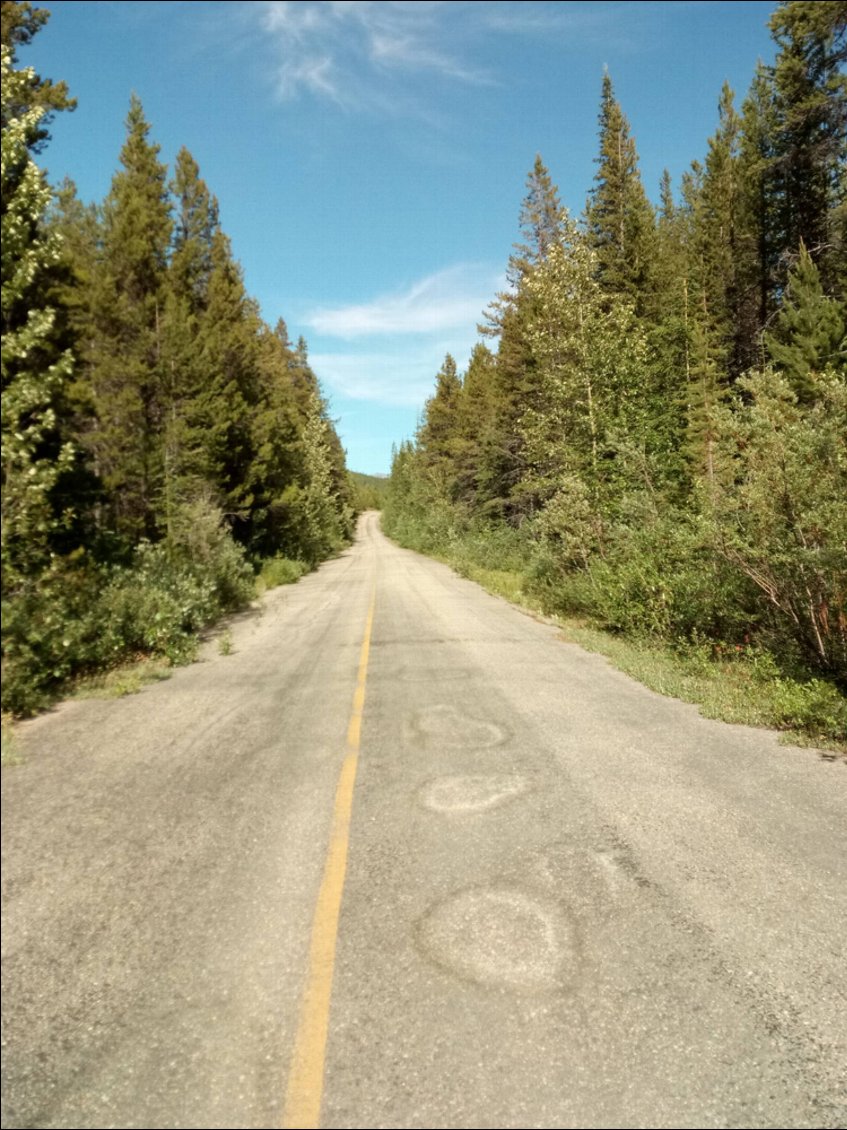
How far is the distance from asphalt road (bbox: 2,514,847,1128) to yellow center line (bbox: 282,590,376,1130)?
1 centimetres

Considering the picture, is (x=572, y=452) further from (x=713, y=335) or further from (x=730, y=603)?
(x=713, y=335)

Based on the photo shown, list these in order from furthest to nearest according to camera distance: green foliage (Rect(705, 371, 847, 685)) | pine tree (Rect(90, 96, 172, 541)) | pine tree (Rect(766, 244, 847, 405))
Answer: pine tree (Rect(766, 244, 847, 405)), pine tree (Rect(90, 96, 172, 541)), green foliage (Rect(705, 371, 847, 685))

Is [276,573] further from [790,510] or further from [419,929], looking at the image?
[419,929]

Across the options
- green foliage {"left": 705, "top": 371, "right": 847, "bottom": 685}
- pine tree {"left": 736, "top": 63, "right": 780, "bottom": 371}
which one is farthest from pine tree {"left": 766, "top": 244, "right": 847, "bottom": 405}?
green foliage {"left": 705, "top": 371, "right": 847, "bottom": 685}

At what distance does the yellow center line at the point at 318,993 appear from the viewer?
221 cm

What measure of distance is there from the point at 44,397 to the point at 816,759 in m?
7.13

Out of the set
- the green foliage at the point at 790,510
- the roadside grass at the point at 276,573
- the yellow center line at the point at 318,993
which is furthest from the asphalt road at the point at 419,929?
the roadside grass at the point at 276,573

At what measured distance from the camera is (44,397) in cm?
454

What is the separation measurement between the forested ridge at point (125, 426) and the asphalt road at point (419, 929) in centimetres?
172

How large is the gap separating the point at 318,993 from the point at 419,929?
63 cm

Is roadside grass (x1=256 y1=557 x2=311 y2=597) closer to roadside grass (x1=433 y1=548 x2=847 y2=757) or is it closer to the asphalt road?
roadside grass (x1=433 y1=548 x2=847 y2=757)

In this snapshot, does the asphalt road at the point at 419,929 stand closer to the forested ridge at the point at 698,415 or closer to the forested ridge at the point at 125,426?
the forested ridge at the point at 125,426

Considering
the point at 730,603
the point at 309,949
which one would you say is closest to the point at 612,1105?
the point at 309,949

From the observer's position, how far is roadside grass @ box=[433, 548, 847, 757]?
646 cm
